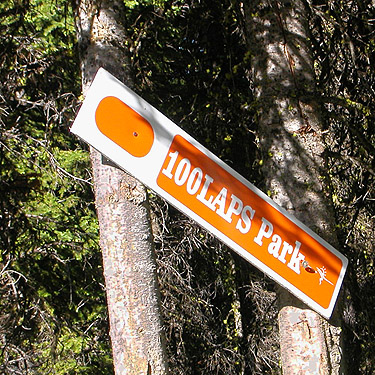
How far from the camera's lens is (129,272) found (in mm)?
2271

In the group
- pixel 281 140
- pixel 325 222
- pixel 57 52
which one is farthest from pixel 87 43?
pixel 57 52

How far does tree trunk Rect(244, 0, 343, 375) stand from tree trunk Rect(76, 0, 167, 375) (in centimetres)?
58

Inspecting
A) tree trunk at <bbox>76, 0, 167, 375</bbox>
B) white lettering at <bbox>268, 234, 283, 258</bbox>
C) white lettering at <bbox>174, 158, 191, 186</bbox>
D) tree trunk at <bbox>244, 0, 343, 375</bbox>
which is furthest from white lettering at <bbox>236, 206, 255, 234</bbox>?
tree trunk at <bbox>76, 0, 167, 375</bbox>

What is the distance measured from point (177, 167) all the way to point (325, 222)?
2.82ft

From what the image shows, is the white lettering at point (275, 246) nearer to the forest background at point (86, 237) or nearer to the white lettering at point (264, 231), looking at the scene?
the white lettering at point (264, 231)

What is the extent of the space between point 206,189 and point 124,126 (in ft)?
1.10

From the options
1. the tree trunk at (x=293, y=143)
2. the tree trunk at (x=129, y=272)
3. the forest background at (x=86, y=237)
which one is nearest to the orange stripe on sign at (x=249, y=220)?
the tree trunk at (x=293, y=143)

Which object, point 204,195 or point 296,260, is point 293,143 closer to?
point 296,260

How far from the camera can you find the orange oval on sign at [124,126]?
1.50 metres

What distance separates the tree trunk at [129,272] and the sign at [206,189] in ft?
2.41

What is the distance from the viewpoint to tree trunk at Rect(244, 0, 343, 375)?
2088mm

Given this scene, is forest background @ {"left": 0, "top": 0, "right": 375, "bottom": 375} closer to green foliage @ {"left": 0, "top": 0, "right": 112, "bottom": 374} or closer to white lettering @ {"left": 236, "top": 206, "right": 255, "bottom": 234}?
green foliage @ {"left": 0, "top": 0, "right": 112, "bottom": 374}

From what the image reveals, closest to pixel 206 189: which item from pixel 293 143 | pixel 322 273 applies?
pixel 322 273

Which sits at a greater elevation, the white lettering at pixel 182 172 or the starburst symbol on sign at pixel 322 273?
the white lettering at pixel 182 172
